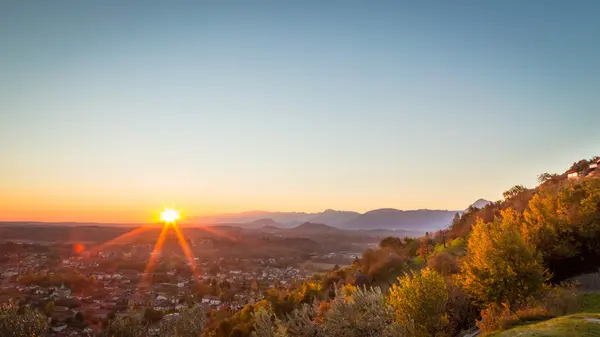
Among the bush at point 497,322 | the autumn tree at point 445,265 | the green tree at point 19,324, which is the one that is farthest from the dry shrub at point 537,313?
the green tree at point 19,324

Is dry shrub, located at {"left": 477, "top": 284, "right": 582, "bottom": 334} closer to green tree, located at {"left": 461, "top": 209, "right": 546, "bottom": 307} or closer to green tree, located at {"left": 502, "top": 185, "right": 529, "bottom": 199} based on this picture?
green tree, located at {"left": 461, "top": 209, "right": 546, "bottom": 307}

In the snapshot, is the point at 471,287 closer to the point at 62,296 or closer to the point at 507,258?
the point at 507,258

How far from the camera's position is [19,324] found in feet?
137

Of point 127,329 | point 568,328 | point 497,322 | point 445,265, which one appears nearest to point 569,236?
point 445,265

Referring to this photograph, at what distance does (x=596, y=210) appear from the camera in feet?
112

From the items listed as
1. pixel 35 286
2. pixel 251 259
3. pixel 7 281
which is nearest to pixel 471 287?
pixel 35 286

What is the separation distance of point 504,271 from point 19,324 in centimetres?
4858

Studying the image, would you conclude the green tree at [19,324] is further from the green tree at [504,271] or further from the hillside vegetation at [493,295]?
the green tree at [504,271]

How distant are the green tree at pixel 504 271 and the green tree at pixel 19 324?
44.9 m

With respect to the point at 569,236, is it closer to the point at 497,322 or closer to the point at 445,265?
the point at 445,265

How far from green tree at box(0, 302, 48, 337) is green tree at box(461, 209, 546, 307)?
44.9m

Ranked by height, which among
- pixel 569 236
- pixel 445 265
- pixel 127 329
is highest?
pixel 569 236

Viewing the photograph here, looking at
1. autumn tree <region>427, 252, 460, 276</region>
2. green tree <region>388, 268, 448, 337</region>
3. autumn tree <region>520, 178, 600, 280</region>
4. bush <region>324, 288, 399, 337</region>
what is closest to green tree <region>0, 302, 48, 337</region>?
bush <region>324, 288, 399, 337</region>

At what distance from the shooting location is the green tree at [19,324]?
1594 inches
